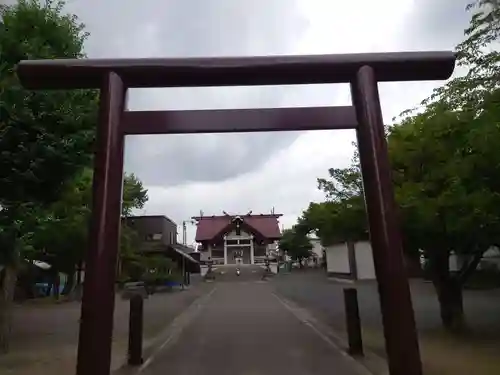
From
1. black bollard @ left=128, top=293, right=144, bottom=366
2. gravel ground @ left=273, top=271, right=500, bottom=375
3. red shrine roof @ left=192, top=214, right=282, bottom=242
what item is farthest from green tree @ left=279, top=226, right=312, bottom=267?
black bollard @ left=128, top=293, right=144, bottom=366

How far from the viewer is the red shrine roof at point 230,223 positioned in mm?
61469

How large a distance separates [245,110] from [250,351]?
632 cm

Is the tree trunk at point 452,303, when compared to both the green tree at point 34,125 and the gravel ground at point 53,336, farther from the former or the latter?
the green tree at point 34,125

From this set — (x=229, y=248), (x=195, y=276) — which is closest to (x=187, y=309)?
(x=195, y=276)

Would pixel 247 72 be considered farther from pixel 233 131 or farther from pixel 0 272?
pixel 0 272

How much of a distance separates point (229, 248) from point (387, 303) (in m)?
58.2

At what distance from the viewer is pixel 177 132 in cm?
491

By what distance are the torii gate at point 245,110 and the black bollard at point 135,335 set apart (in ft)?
16.6

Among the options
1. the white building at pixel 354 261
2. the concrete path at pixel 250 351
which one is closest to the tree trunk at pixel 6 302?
the concrete path at pixel 250 351

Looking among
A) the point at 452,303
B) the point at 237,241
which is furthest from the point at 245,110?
the point at 237,241

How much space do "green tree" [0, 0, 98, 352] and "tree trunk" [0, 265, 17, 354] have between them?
0.03 metres

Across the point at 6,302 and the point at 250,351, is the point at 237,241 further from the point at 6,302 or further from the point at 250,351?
the point at 250,351

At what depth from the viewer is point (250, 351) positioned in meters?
9.91

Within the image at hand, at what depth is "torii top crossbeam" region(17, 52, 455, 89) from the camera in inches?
193
